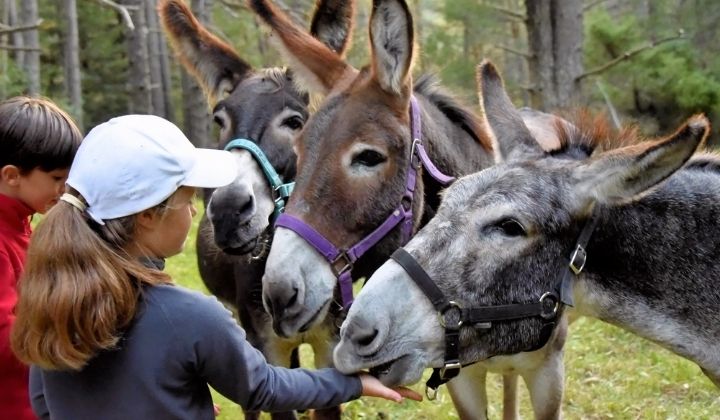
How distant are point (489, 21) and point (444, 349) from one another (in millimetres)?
12971

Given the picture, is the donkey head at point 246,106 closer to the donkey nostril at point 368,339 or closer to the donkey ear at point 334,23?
the donkey ear at point 334,23

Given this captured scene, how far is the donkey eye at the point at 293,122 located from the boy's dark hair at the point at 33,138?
106cm

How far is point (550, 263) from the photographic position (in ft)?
7.52

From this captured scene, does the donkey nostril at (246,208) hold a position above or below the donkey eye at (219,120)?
below

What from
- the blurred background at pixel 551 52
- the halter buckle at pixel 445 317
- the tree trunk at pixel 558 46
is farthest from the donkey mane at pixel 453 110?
the tree trunk at pixel 558 46

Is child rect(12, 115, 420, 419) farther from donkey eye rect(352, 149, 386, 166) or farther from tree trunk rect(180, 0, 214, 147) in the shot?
tree trunk rect(180, 0, 214, 147)

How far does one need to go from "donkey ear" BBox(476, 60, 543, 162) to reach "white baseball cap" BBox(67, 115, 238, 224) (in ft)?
3.62

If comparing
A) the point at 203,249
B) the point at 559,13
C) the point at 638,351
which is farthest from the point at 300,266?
the point at 559,13

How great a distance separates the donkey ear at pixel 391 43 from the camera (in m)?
2.82

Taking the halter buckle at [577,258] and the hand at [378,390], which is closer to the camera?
the hand at [378,390]

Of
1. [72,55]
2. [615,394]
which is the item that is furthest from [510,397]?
[72,55]

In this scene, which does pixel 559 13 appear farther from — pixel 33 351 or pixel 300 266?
pixel 33 351

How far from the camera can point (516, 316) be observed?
225cm

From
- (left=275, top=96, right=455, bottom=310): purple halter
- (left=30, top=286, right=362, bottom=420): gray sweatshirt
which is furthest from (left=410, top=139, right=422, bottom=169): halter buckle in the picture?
(left=30, top=286, right=362, bottom=420): gray sweatshirt
